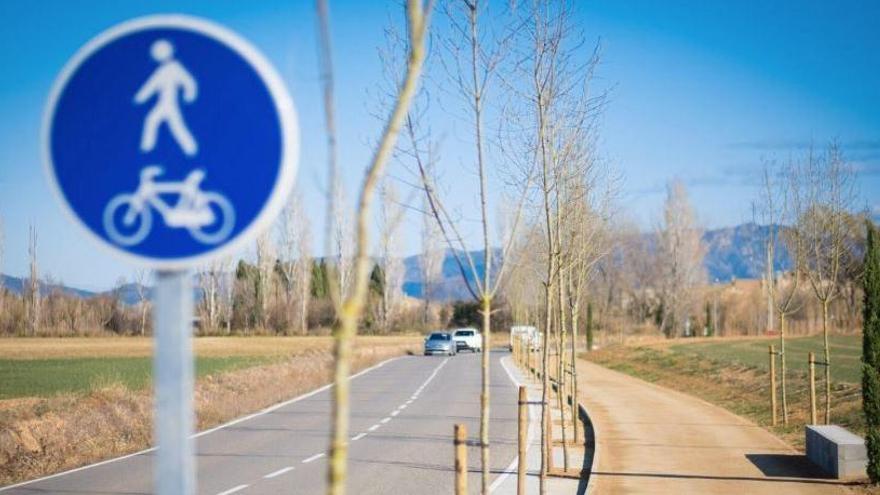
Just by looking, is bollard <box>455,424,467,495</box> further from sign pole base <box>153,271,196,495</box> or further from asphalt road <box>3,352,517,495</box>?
asphalt road <box>3,352,517,495</box>

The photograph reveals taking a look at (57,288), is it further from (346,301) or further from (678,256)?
(346,301)

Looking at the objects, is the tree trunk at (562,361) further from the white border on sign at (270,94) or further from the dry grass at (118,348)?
the dry grass at (118,348)

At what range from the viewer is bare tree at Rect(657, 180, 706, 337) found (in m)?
76.2

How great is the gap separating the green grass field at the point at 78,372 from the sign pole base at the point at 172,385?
2233cm

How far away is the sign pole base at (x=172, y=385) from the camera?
8.42 ft

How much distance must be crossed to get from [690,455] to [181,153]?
1387 cm


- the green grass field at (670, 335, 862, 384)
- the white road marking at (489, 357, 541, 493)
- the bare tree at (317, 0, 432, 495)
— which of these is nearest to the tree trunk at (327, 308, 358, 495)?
the bare tree at (317, 0, 432, 495)

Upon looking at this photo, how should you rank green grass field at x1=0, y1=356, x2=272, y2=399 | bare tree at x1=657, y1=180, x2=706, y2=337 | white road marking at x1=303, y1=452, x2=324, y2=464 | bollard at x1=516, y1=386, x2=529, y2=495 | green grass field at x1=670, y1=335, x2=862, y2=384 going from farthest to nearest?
bare tree at x1=657, y1=180, x2=706, y2=337
green grass field at x1=670, y1=335, x2=862, y2=384
green grass field at x1=0, y1=356, x2=272, y2=399
white road marking at x1=303, y1=452, x2=324, y2=464
bollard at x1=516, y1=386, x2=529, y2=495

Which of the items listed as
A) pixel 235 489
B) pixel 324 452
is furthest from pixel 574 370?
pixel 235 489

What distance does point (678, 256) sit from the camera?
7744cm

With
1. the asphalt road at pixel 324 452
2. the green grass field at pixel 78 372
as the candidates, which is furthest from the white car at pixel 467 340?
the asphalt road at pixel 324 452

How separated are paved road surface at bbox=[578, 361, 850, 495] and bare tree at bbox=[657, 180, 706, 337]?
53850mm

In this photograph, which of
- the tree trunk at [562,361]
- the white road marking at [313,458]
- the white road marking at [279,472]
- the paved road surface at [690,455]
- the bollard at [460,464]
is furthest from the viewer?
the white road marking at [313,458]

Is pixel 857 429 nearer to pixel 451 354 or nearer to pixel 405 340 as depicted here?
pixel 451 354
